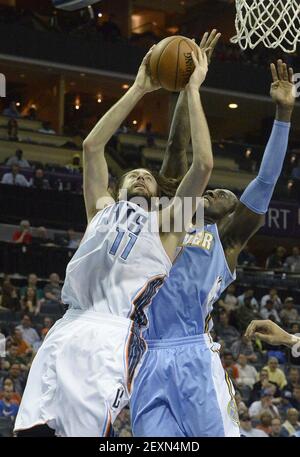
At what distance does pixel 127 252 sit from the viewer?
4301 mm

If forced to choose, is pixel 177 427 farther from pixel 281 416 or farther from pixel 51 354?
pixel 281 416

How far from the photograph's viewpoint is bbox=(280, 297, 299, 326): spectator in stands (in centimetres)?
1495

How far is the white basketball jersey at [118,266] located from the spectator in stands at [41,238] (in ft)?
32.9

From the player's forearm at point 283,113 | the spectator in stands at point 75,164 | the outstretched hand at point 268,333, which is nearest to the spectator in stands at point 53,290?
the spectator in stands at point 75,164

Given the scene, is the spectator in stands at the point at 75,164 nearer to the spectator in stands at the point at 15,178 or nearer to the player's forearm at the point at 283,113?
the spectator in stands at the point at 15,178

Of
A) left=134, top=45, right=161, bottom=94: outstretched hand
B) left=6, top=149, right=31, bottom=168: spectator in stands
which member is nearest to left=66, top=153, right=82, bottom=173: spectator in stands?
left=6, top=149, right=31, bottom=168: spectator in stands

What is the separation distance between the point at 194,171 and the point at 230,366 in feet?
28.2

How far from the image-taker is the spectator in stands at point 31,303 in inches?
508

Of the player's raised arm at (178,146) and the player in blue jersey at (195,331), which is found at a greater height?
the player's raised arm at (178,146)

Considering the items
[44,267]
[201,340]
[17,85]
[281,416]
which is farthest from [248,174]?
[201,340]

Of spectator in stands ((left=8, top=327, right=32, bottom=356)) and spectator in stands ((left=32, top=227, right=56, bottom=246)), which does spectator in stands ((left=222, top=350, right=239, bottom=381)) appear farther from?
spectator in stands ((left=32, top=227, right=56, bottom=246))

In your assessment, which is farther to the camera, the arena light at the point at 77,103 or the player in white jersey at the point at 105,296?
the arena light at the point at 77,103

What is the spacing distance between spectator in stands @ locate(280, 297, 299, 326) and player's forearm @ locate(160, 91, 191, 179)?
9.74 metres

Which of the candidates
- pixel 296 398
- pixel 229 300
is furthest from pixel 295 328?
pixel 296 398
